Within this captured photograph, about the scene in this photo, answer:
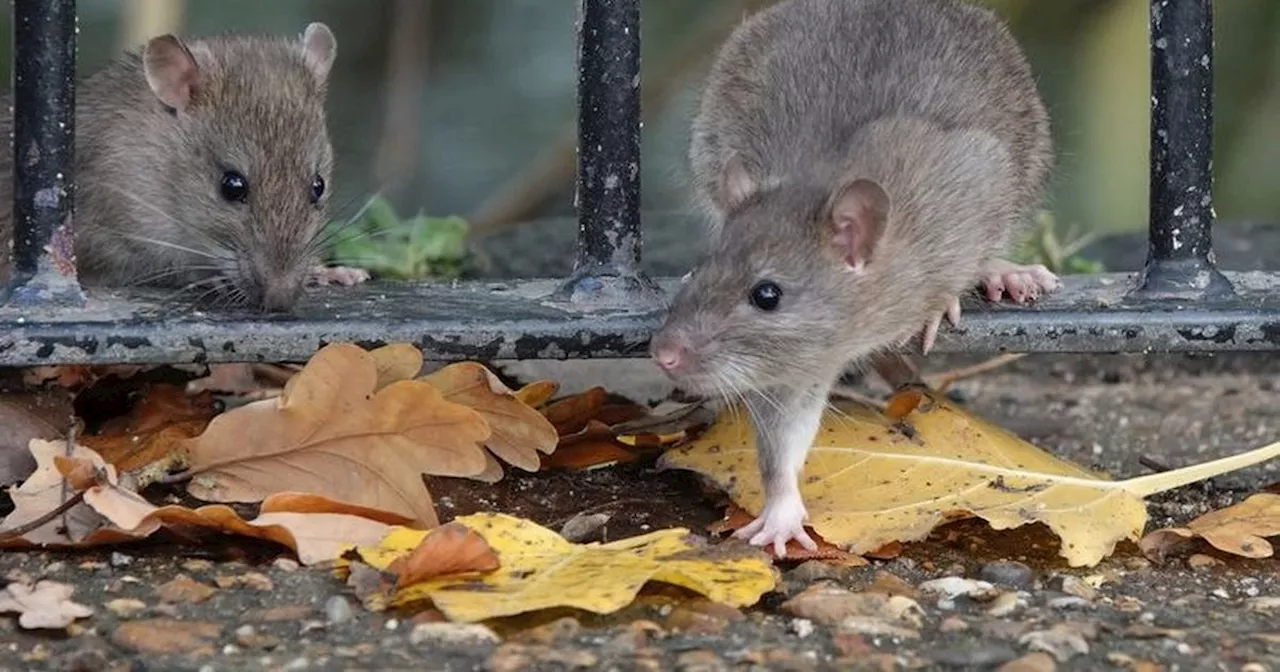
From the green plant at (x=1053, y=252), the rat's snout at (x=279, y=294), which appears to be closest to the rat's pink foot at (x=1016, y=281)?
the green plant at (x=1053, y=252)

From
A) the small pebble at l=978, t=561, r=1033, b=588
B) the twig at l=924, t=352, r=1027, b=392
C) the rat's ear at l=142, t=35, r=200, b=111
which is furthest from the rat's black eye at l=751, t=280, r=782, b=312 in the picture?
the rat's ear at l=142, t=35, r=200, b=111

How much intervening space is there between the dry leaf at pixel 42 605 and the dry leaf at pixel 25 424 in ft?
2.07

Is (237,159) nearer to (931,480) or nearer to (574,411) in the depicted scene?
(574,411)

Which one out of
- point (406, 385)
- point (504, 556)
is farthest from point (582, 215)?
point (504, 556)

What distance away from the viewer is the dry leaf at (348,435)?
3.34 meters

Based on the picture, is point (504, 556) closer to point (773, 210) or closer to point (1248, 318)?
point (773, 210)

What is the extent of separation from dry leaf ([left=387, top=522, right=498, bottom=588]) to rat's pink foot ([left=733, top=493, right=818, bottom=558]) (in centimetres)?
57

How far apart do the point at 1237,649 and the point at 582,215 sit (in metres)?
1.54

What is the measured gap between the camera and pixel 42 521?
3.14 meters

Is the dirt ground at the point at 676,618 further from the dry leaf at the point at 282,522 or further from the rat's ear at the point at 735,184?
the rat's ear at the point at 735,184

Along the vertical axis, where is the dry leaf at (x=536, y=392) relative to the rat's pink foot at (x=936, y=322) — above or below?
below

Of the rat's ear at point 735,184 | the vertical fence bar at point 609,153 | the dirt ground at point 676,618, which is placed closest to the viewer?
the dirt ground at point 676,618

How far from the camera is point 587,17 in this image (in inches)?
147

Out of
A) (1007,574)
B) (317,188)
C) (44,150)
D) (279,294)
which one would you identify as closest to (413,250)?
(317,188)
